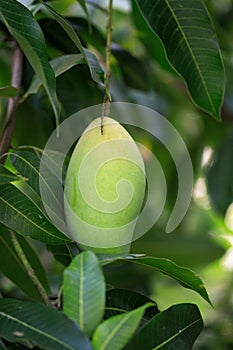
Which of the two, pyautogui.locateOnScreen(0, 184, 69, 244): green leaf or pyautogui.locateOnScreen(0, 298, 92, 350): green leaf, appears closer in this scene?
pyautogui.locateOnScreen(0, 298, 92, 350): green leaf

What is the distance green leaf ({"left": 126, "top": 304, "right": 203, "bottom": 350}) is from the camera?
50 centimetres

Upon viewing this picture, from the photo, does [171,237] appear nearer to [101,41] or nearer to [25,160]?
[101,41]

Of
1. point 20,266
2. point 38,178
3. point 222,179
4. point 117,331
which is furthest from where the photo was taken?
point 222,179

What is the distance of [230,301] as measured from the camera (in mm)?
1654

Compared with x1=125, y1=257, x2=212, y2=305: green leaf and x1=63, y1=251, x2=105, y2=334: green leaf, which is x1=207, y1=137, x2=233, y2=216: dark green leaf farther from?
x1=63, y1=251, x2=105, y2=334: green leaf

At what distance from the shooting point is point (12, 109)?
0.76 meters

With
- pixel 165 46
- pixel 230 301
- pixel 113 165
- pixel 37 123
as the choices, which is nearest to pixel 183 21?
pixel 165 46

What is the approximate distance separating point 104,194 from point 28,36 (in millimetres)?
142

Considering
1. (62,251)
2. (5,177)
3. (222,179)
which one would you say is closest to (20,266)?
(62,251)

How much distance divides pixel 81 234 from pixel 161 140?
0.75 m

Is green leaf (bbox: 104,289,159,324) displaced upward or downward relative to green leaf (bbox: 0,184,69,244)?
downward

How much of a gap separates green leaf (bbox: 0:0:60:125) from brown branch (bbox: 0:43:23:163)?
157 mm

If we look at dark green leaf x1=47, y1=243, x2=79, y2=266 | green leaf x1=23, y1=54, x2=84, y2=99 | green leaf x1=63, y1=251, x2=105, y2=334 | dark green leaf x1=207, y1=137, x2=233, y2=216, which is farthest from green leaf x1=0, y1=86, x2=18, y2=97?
dark green leaf x1=207, y1=137, x2=233, y2=216

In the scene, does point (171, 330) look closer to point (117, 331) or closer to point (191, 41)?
point (117, 331)
